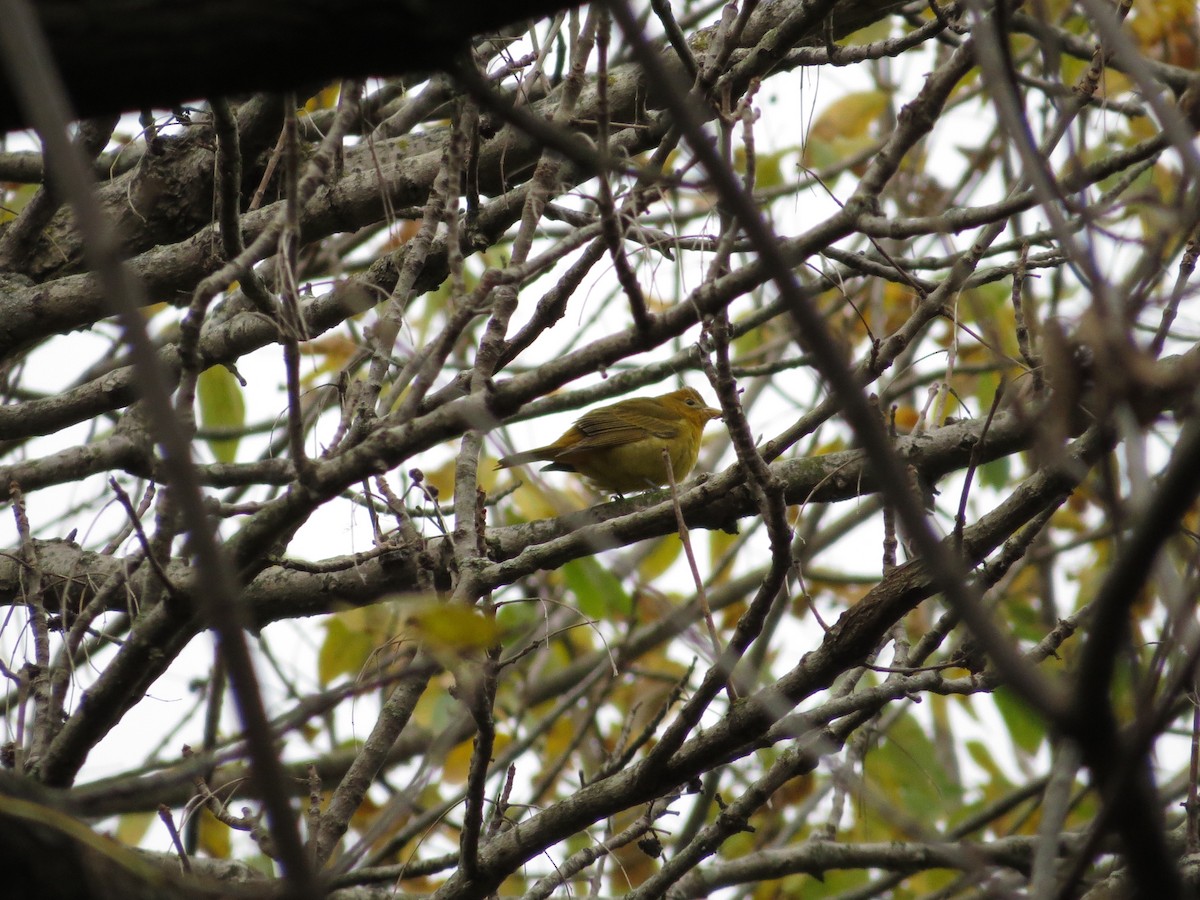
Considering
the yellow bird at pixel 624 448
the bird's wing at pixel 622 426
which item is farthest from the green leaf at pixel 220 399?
the bird's wing at pixel 622 426

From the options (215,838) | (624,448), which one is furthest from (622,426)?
(215,838)

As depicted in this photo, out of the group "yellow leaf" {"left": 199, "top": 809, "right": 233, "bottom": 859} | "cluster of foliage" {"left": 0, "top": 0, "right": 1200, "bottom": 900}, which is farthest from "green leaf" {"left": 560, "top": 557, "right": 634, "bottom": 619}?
"yellow leaf" {"left": 199, "top": 809, "right": 233, "bottom": 859}

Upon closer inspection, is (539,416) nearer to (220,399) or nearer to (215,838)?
(220,399)

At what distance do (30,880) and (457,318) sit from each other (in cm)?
137

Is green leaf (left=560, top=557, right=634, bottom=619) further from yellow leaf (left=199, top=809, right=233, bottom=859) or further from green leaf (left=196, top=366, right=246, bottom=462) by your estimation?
yellow leaf (left=199, top=809, right=233, bottom=859)

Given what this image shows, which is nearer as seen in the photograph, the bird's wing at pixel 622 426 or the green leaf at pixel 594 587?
the green leaf at pixel 594 587

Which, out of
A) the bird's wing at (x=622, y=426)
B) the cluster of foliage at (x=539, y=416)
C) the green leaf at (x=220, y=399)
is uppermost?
the bird's wing at (x=622, y=426)

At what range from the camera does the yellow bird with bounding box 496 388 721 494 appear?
23.9ft

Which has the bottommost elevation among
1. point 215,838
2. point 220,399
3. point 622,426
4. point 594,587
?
point 215,838

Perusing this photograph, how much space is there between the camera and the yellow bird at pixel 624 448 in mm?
7273

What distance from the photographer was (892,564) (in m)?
3.64

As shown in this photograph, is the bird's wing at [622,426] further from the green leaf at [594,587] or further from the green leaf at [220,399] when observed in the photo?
the green leaf at [220,399]

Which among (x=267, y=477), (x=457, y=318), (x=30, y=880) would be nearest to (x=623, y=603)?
(x=267, y=477)

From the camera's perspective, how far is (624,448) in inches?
288
